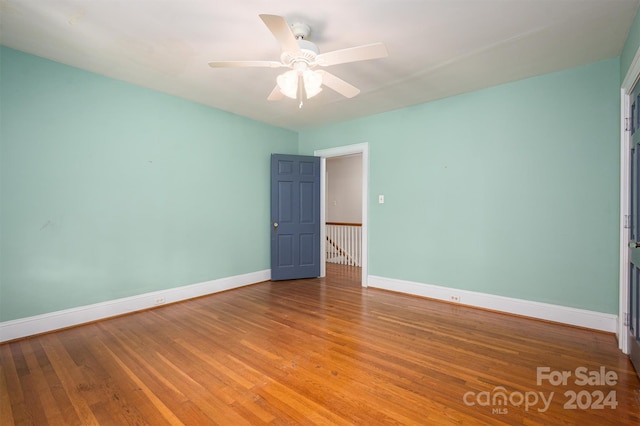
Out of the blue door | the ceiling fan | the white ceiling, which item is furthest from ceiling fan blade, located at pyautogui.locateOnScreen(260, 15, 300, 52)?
the blue door

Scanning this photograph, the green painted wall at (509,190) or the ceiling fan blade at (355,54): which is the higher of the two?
the ceiling fan blade at (355,54)

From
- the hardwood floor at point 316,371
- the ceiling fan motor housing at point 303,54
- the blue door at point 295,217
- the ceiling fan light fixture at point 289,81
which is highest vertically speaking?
the ceiling fan motor housing at point 303,54

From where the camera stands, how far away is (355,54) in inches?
79.0

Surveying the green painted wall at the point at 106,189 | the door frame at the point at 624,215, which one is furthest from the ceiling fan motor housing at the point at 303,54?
the door frame at the point at 624,215

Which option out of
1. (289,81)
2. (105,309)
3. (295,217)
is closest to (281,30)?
(289,81)

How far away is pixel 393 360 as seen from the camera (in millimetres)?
2354

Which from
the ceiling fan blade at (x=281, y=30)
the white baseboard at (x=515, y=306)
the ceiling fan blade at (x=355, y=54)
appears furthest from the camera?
the white baseboard at (x=515, y=306)

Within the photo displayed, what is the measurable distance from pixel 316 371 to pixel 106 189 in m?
2.97

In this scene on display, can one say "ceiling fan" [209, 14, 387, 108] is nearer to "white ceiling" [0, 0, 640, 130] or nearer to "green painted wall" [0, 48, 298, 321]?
"white ceiling" [0, 0, 640, 130]

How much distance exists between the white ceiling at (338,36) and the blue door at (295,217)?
1824 millimetres

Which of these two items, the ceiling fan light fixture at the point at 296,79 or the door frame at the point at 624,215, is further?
the door frame at the point at 624,215

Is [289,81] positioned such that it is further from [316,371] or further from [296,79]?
[316,371]

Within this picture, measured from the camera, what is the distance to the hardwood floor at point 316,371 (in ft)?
5.75

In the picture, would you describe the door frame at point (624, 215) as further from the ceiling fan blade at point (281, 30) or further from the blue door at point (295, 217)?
the blue door at point (295, 217)
